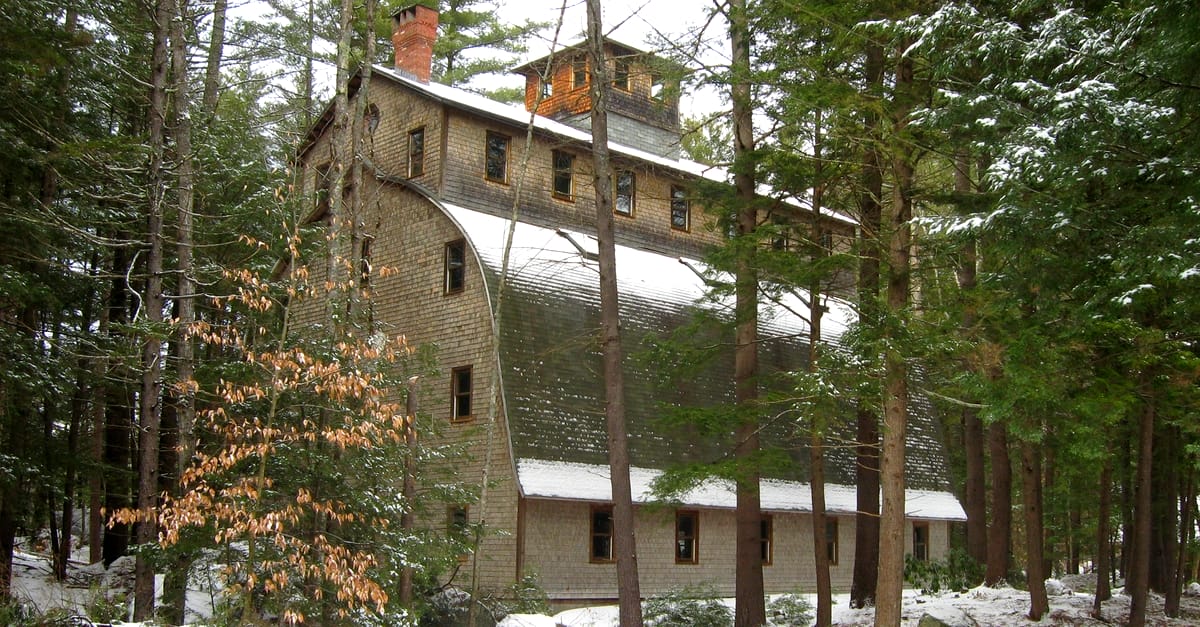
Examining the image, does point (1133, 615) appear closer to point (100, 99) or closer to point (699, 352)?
point (699, 352)

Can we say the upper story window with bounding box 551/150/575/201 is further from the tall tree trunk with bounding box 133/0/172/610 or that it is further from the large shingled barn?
the tall tree trunk with bounding box 133/0/172/610

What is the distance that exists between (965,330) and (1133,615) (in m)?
5.58

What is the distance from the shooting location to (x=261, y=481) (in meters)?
11.0

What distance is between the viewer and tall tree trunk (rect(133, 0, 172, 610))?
14.3 m

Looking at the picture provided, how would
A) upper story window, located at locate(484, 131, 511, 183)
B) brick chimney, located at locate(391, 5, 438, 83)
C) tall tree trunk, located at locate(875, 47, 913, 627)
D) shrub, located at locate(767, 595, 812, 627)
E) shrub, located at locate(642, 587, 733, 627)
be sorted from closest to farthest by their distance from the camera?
tall tree trunk, located at locate(875, 47, 913, 627) < shrub, located at locate(642, 587, 733, 627) < shrub, located at locate(767, 595, 812, 627) < upper story window, located at locate(484, 131, 511, 183) < brick chimney, located at locate(391, 5, 438, 83)

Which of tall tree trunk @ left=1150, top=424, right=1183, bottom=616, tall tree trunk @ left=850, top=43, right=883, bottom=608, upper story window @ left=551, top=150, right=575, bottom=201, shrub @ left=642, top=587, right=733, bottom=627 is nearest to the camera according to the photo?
tall tree trunk @ left=850, top=43, right=883, bottom=608

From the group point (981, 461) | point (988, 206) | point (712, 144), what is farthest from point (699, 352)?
point (981, 461)

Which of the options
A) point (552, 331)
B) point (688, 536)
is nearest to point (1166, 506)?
point (688, 536)

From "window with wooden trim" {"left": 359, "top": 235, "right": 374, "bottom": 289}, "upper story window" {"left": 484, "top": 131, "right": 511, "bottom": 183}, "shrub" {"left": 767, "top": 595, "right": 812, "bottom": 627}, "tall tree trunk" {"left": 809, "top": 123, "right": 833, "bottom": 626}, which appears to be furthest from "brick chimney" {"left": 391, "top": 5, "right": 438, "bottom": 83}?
"shrub" {"left": 767, "top": 595, "right": 812, "bottom": 627}

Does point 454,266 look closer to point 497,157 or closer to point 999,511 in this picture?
point 497,157

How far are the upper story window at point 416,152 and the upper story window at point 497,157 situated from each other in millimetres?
1495

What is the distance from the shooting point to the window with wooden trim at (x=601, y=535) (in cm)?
2102

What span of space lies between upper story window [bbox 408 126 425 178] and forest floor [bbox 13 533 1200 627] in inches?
405

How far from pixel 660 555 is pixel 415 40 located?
47.8ft
